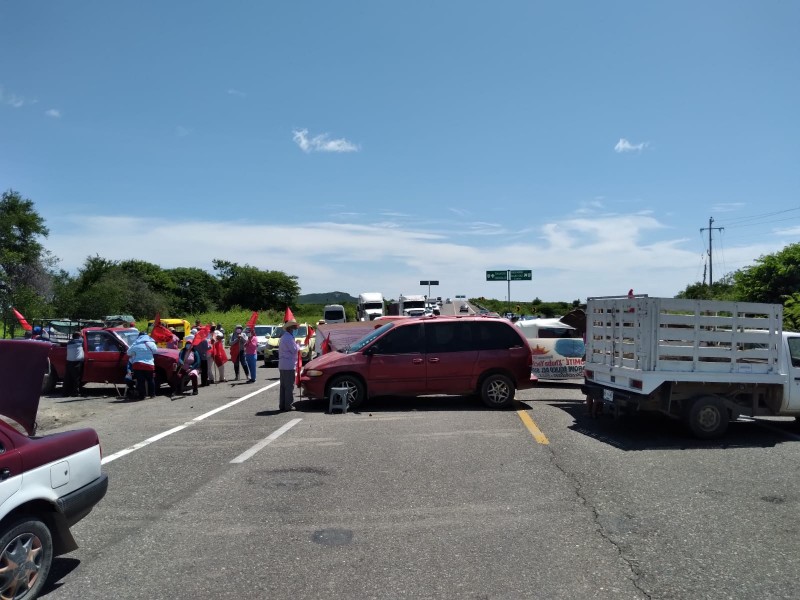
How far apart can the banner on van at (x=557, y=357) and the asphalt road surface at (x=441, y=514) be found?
5.04 metres

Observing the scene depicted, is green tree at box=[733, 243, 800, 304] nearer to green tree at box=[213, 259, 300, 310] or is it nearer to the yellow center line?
the yellow center line

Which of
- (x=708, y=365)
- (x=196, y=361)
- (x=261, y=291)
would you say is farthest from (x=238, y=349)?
(x=261, y=291)

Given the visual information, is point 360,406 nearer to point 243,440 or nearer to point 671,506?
point 243,440

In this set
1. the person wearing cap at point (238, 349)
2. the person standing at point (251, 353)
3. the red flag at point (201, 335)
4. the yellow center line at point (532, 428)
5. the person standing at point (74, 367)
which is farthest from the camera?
the person wearing cap at point (238, 349)

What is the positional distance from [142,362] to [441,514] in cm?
1106

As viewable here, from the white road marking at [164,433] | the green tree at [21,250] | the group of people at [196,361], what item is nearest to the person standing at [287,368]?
the group of people at [196,361]

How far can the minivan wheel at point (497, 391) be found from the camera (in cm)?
1285

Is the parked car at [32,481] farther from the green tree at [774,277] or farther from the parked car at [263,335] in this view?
the green tree at [774,277]

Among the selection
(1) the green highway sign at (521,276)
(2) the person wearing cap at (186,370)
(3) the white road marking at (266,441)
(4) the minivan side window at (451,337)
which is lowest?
(3) the white road marking at (266,441)

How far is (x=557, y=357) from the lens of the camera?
16.0 metres

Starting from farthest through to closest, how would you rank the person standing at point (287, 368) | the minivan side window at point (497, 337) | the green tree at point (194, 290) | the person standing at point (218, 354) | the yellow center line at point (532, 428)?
the green tree at point (194, 290)
the person standing at point (218, 354)
the minivan side window at point (497, 337)
the person standing at point (287, 368)
the yellow center line at point (532, 428)

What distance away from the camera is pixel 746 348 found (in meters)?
→ 10.1

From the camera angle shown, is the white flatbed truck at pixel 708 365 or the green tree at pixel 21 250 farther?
the green tree at pixel 21 250

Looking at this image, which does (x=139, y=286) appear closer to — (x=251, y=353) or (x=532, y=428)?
(x=251, y=353)
